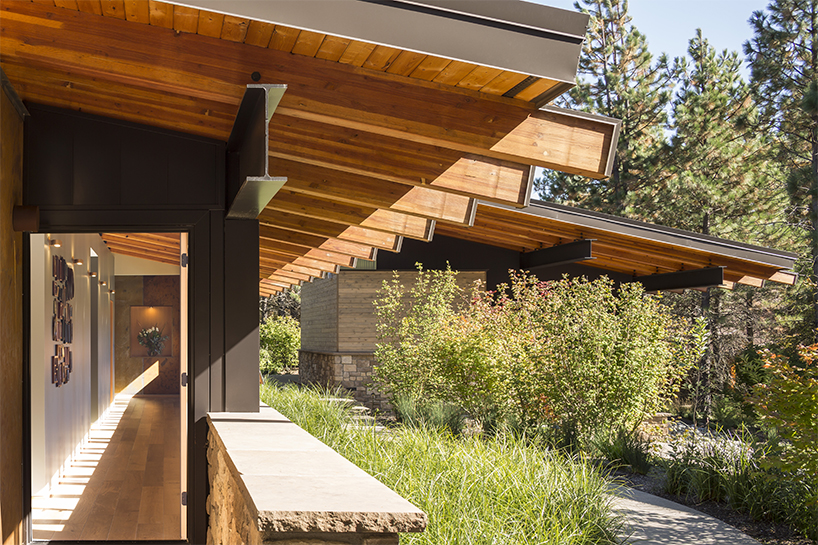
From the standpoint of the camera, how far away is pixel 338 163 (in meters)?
4.46

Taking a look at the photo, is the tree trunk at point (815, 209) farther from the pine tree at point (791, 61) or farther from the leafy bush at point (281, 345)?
the leafy bush at point (281, 345)

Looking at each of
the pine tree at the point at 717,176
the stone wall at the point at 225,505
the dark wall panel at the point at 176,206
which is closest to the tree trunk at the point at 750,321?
the pine tree at the point at 717,176

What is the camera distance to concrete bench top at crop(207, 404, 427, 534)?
1.99 m

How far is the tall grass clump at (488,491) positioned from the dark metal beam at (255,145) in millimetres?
1830

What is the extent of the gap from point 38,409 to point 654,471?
236 inches

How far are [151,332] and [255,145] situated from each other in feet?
51.6

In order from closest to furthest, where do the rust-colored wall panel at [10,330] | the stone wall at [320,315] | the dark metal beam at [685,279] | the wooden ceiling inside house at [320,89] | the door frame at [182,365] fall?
1. the wooden ceiling inside house at [320,89]
2. the rust-colored wall panel at [10,330]
3. the door frame at [182,365]
4. the dark metal beam at [685,279]
5. the stone wall at [320,315]

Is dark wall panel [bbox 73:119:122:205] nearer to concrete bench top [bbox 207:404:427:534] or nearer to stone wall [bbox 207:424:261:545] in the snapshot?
stone wall [bbox 207:424:261:545]

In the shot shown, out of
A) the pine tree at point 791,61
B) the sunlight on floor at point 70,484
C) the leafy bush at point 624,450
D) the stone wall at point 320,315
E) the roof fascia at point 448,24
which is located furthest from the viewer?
the pine tree at point 791,61

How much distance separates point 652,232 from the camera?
31.7 feet

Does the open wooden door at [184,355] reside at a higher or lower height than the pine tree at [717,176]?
lower

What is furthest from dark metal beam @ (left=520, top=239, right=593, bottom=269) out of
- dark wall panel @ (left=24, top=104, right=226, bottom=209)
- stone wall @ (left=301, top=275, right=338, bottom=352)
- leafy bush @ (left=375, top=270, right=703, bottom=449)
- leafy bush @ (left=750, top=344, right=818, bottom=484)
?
dark wall panel @ (left=24, top=104, right=226, bottom=209)

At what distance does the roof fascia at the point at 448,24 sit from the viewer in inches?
106

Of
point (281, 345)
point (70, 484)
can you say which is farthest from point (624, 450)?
point (281, 345)
